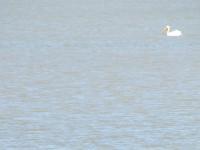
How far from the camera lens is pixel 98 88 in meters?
8.53

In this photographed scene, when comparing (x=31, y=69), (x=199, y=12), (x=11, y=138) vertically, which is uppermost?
(x=199, y=12)

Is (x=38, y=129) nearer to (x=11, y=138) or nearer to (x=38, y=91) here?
(x=11, y=138)

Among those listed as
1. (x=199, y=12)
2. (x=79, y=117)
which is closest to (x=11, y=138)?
(x=79, y=117)

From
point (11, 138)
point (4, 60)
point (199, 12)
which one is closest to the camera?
point (11, 138)

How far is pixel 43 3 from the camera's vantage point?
26094 mm

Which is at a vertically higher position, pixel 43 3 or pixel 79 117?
pixel 43 3

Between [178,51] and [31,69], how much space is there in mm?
2371

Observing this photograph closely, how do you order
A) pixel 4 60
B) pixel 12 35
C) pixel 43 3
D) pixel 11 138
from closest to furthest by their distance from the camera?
pixel 11 138 → pixel 4 60 → pixel 12 35 → pixel 43 3

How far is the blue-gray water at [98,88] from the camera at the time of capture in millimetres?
6288

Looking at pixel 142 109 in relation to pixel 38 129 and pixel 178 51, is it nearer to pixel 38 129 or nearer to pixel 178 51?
pixel 38 129

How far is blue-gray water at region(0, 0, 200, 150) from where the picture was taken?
629 centimetres

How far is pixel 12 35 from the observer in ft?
45.1

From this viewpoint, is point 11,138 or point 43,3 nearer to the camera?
point 11,138

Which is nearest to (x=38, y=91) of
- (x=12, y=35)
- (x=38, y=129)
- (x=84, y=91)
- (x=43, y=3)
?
(x=84, y=91)
